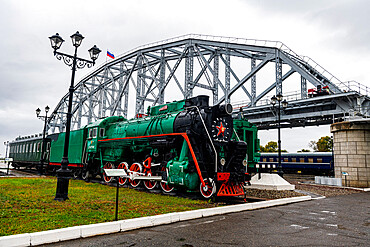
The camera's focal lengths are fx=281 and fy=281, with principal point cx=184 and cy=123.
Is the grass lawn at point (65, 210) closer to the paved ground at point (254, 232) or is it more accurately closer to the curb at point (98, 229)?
the curb at point (98, 229)

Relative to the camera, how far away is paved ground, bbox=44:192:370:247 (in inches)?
213

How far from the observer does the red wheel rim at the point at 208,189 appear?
1050 cm

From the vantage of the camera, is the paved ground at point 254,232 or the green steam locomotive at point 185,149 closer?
the paved ground at point 254,232

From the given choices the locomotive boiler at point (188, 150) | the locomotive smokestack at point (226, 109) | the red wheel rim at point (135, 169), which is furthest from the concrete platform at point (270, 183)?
the red wheel rim at point (135, 169)

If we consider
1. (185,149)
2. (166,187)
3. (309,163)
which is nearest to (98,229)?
(185,149)

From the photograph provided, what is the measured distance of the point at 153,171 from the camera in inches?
508

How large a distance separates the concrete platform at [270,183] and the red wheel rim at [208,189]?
20.5 ft

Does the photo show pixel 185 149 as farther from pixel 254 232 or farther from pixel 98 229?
pixel 98 229

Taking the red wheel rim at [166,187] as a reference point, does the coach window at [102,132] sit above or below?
above

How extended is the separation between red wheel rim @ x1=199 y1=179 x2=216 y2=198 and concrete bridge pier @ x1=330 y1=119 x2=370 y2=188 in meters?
12.2

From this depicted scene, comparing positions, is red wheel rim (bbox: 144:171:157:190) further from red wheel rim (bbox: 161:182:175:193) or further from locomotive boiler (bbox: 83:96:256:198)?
red wheel rim (bbox: 161:182:175:193)

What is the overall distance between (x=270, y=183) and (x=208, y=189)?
6.51m

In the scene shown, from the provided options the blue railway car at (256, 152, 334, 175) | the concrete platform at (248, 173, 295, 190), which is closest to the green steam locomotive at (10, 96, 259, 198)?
the concrete platform at (248, 173, 295, 190)

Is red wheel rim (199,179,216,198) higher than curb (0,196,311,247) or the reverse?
higher
